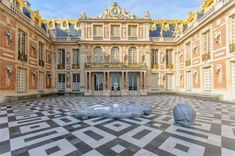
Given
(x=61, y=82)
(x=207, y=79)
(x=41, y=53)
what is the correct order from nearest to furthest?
(x=207, y=79)
(x=41, y=53)
(x=61, y=82)

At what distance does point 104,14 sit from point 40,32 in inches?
376

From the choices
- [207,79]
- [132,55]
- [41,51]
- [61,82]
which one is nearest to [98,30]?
[132,55]

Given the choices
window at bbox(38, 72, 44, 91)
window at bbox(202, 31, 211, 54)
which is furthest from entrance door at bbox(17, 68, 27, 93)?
window at bbox(202, 31, 211, 54)

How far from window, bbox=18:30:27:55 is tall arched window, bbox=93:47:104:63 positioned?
9.28 metres

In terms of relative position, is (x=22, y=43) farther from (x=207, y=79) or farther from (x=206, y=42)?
(x=207, y=79)

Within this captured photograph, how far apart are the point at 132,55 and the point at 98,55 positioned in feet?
17.5

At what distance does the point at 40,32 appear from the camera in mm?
16922

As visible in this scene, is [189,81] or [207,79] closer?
[207,79]

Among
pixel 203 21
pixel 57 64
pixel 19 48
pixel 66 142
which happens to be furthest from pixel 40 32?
pixel 203 21

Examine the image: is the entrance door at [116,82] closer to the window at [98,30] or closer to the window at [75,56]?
the window at [75,56]

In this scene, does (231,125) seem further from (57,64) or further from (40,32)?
(57,64)

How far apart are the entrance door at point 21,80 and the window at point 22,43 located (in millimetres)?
1819

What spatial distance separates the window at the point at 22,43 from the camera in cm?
1353

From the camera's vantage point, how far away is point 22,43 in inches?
559
